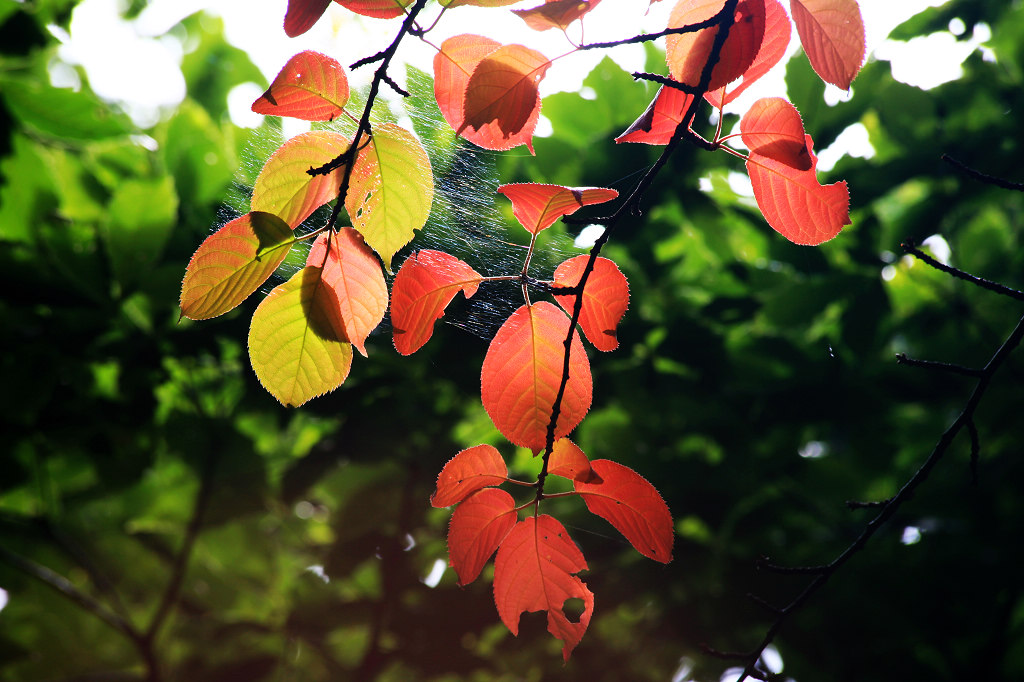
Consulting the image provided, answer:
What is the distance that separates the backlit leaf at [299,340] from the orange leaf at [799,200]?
379 mm

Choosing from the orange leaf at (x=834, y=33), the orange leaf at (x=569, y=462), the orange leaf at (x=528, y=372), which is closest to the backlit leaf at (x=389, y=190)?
the orange leaf at (x=528, y=372)

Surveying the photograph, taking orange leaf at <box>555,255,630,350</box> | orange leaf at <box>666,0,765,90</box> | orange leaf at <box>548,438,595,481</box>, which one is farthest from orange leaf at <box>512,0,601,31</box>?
orange leaf at <box>548,438,595,481</box>

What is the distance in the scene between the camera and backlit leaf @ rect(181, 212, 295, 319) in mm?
463

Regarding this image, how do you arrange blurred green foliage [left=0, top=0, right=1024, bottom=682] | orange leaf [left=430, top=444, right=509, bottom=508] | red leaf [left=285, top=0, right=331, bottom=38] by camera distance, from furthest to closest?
1. blurred green foliage [left=0, top=0, right=1024, bottom=682]
2. orange leaf [left=430, top=444, right=509, bottom=508]
3. red leaf [left=285, top=0, right=331, bottom=38]

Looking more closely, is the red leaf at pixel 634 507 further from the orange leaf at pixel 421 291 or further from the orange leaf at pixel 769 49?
the orange leaf at pixel 769 49

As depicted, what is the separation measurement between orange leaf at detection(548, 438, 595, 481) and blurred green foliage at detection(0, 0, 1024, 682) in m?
0.41

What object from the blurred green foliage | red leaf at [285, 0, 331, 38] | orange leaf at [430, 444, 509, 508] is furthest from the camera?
the blurred green foliage

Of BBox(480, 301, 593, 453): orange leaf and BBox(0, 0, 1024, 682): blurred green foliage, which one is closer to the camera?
BBox(480, 301, 593, 453): orange leaf

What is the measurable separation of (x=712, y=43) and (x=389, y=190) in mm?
287

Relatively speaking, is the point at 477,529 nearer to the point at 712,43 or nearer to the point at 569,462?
the point at 569,462

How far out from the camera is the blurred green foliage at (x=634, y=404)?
1.19 meters

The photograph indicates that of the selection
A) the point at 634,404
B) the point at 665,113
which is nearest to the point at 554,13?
the point at 665,113

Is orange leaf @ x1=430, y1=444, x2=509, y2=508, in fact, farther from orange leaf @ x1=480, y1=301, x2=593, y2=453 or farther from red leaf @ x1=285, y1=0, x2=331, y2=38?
red leaf @ x1=285, y1=0, x2=331, y2=38

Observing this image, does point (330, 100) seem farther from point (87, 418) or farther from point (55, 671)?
point (55, 671)
